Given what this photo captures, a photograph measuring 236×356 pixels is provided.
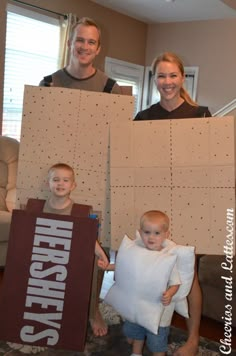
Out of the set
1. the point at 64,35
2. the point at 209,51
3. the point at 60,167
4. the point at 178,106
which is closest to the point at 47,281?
the point at 60,167

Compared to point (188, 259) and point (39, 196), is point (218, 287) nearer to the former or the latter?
point (188, 259)

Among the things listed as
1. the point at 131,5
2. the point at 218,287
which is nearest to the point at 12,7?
the point at 131,5

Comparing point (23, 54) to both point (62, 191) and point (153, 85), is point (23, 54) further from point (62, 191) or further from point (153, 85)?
point (62, 191)

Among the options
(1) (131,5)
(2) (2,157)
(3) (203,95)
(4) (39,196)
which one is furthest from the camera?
(3) (203,95)

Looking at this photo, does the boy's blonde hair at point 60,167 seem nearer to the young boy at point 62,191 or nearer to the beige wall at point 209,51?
the young boy at point 62,191

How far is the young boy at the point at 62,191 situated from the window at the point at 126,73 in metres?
3.65

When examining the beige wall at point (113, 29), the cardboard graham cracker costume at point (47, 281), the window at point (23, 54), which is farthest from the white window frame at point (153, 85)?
the cardboard graham cracker costume at point (47, 281)

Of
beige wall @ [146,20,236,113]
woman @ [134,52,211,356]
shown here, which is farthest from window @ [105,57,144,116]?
woman @ [134,52,211,356]

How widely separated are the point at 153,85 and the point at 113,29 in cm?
98

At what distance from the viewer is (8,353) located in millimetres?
2020

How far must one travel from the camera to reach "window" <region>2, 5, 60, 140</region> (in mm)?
4559

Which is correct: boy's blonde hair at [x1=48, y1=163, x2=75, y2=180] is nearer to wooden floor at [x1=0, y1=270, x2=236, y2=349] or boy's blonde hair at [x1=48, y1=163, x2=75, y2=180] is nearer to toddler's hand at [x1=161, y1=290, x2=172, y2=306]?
toddler's hand at [x1=161, y1=290, x2=172, y2=306]

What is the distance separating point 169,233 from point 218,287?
2.32 ft

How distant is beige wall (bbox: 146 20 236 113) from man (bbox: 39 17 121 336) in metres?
3.64
